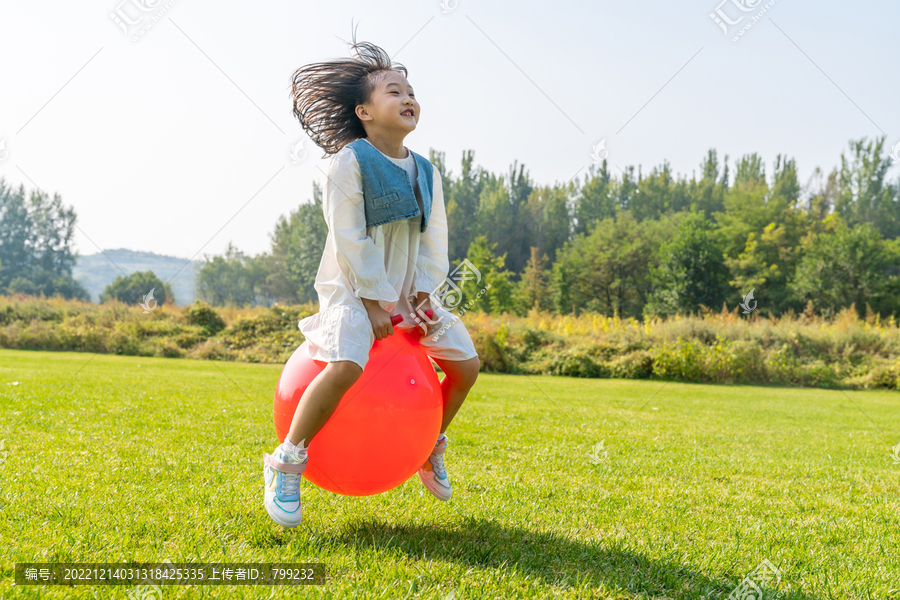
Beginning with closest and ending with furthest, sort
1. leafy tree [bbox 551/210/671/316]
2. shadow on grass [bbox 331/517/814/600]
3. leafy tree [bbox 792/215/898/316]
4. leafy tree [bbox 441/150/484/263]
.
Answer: shadow on grass [bbox 331/517/814/600] → leafy tree [bbox 792/215/898/316] → leafy tree [bbox 551/210/671/316] → leafy tree [bbox 441/150/484/263]

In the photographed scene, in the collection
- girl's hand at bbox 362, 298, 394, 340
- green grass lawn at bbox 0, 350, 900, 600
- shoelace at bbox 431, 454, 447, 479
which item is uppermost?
girl's hand at bbox 362, 298, 394, 340

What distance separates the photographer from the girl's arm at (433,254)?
3553 mm

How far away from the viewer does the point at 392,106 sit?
3.39 m

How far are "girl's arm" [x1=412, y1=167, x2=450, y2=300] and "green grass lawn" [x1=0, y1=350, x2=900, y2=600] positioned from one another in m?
1.41

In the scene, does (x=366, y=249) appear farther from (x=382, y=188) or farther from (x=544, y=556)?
(x=544, y=556)

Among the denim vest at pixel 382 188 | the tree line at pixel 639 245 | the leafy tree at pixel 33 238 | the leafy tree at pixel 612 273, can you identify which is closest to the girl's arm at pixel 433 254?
the denim vest at pixel 382 188

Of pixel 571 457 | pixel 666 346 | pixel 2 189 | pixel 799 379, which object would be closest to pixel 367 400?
pixel 571 457

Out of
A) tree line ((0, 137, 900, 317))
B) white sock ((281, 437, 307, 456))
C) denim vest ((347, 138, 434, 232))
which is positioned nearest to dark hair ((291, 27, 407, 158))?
denim vest ((347, 138, 434, 232))

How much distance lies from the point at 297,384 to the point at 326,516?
82 cm

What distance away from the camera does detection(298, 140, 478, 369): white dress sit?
3082mm

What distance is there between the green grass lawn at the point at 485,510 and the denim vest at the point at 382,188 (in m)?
1.73

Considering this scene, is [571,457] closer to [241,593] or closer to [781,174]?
[241,593]

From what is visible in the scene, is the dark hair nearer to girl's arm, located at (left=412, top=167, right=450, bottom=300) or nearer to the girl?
the girl

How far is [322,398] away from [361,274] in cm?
66
